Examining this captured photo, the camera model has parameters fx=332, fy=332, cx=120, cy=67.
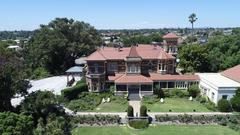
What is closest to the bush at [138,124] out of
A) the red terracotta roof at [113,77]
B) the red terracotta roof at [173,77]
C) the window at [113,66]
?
the red terracotta roof at [173,77]

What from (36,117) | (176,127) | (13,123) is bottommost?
(176,127)

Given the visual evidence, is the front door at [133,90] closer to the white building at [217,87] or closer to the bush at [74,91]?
the bush at [74,91]

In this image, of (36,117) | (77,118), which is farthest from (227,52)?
(36,117)

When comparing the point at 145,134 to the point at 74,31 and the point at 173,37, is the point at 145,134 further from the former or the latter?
the point at 74,31

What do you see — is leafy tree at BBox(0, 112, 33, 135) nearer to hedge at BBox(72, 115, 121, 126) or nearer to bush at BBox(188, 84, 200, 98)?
hedge at BBox(72, 115, 121, 126)

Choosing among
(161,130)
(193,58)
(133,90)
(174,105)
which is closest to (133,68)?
(133,90)

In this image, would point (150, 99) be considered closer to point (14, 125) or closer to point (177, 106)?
point (177, 106)

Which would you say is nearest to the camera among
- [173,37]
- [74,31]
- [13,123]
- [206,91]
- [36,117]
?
[13,123]

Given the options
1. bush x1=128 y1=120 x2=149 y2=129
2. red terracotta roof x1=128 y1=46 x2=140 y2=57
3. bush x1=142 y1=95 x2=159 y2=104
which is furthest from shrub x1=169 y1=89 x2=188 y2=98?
bush x1=128 y1=120 x2=149 y2=129
